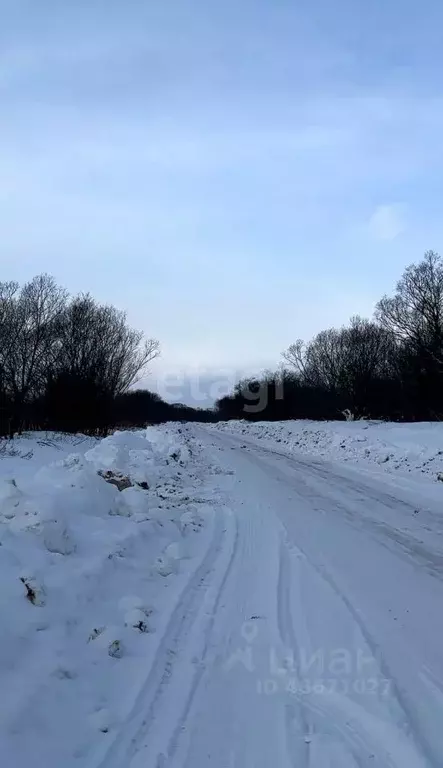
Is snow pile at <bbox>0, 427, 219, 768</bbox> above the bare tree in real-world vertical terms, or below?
below

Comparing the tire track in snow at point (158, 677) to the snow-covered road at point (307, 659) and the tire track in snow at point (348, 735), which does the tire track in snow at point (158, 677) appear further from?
the tire track in snow at point (348, 735)

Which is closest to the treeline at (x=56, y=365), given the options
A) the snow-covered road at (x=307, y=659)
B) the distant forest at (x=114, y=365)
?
the distant forest at (x=114, y=365)

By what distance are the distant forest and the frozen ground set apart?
84.6ft

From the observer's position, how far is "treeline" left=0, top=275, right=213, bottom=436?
1458 inches

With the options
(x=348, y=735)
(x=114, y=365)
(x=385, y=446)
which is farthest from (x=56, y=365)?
(x=348, y=735)

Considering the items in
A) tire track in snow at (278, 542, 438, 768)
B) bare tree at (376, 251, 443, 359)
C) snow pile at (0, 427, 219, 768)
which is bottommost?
tire track in snow at (278, 542, 438, 768)

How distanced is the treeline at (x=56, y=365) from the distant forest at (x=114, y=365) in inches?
2.9

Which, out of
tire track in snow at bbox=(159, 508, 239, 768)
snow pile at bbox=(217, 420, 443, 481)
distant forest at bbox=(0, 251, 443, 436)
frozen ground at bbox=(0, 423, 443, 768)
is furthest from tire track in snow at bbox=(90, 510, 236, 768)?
distant forest at bbox=(0, 251, 443, 436)

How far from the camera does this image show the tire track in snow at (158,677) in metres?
3.15

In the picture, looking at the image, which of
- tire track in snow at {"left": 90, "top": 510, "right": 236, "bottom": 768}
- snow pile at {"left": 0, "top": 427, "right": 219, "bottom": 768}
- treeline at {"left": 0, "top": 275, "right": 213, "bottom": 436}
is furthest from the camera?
treeline at {"left": 0, "top": 275, "right": 213, "bottom": 436}

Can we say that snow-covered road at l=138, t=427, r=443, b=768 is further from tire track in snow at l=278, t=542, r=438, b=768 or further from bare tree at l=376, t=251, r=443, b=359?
bare tree at l=376, t=251, r=443, b=359

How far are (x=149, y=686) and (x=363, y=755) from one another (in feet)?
5.14

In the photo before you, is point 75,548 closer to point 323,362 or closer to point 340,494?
point 340,494

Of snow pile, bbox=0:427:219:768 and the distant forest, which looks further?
the distant forest
